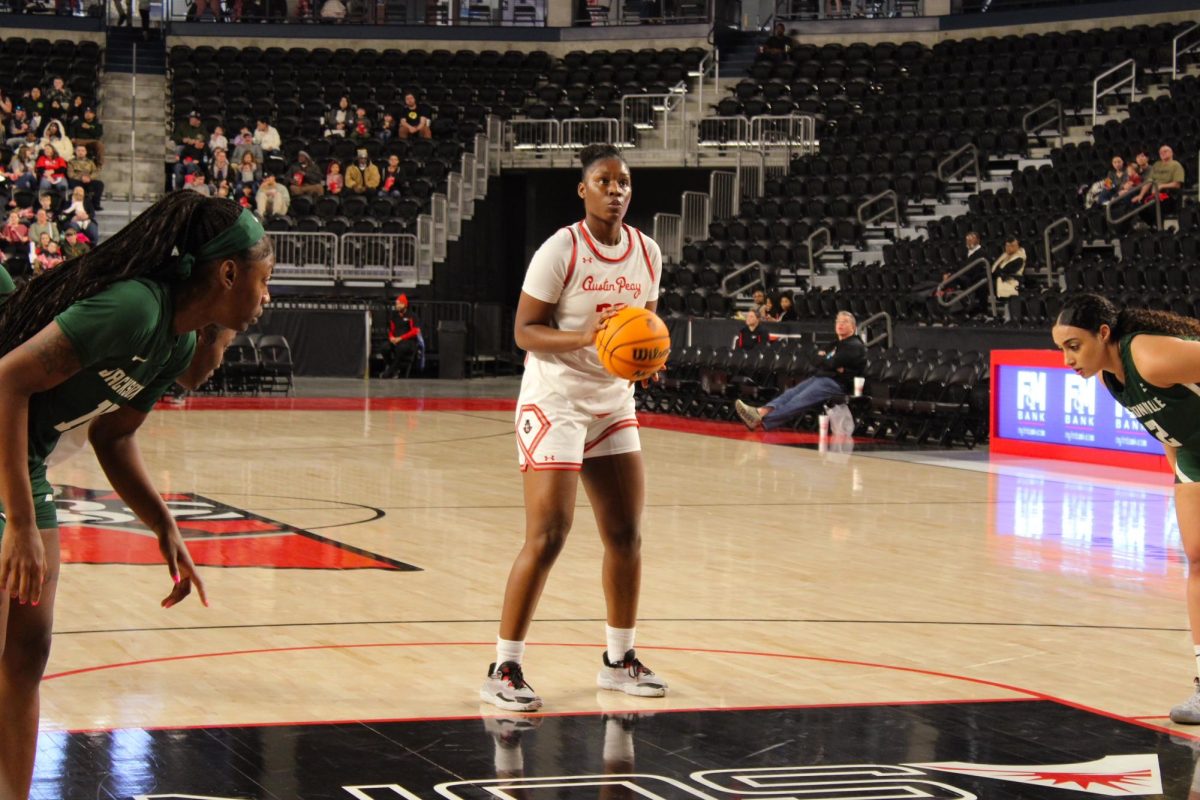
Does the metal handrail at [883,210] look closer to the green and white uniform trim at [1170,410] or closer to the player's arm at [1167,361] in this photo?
the green and white uniform trim at [1170,410]

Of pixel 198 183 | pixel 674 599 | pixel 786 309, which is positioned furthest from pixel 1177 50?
pixel 674 599

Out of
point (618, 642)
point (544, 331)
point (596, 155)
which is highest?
point (596, 155)

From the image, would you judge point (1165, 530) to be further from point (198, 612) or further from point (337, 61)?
point (337, 61)

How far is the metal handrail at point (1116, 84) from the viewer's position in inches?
957

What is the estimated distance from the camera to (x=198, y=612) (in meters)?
6.98

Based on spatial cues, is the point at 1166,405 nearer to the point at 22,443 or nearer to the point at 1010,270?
the point at 22,443

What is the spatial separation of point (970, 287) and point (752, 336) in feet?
8.77

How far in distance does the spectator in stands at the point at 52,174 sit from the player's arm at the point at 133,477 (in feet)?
75.9

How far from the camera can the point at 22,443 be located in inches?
122

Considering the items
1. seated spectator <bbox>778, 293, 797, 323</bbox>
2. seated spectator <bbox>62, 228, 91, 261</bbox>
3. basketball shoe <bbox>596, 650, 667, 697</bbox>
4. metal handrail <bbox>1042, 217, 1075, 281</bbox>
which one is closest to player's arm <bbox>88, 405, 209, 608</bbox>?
basketball shoe <bbox>596, 650, 667, 697</bbox>

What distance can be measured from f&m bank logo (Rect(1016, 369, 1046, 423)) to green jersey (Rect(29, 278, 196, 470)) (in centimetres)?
1258

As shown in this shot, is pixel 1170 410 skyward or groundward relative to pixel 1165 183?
groundward

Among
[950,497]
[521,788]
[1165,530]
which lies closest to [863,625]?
[521,788]

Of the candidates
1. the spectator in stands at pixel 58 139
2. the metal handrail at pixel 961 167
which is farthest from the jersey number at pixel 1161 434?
the spectator in stands at pixel 58 139
